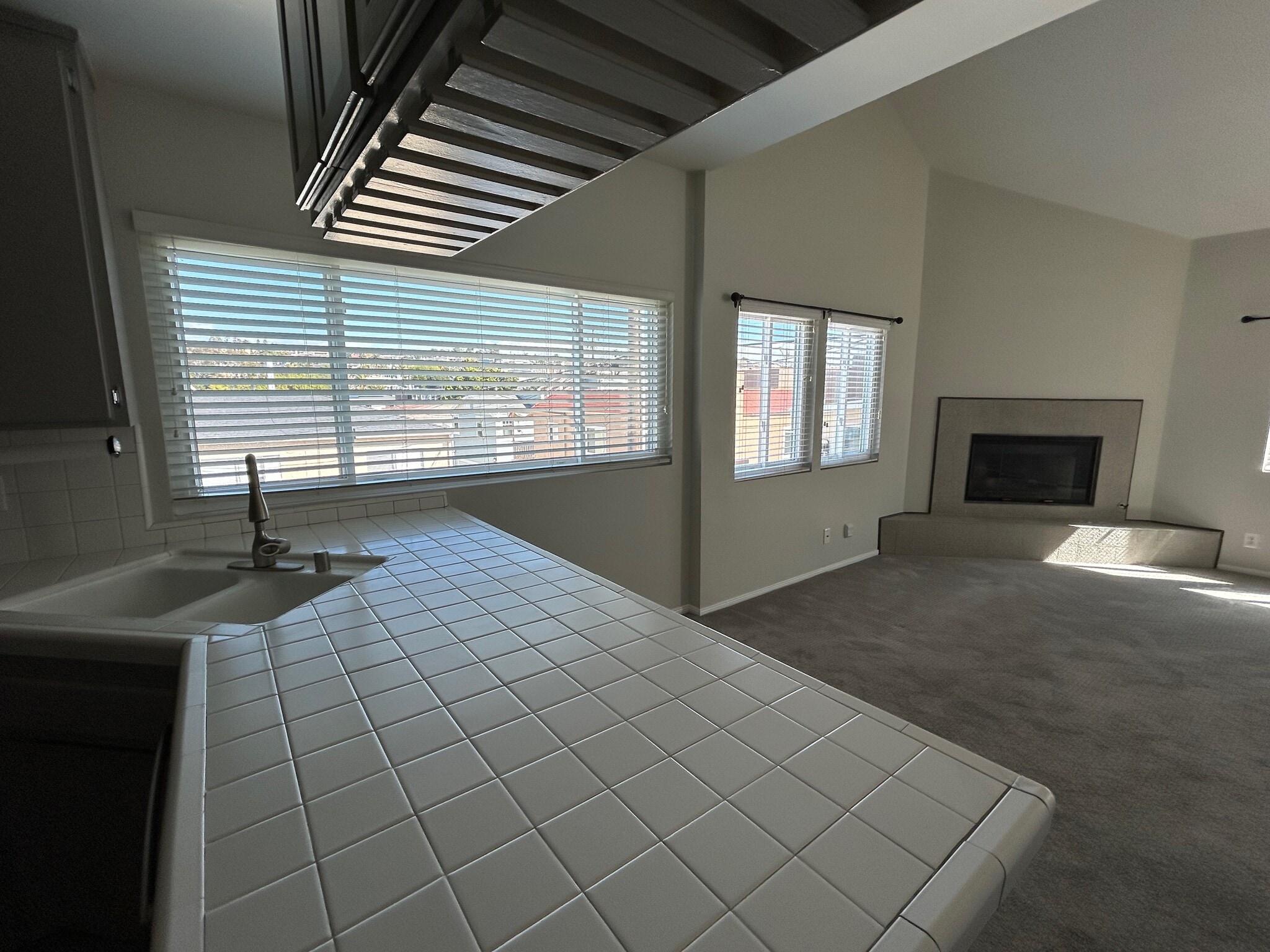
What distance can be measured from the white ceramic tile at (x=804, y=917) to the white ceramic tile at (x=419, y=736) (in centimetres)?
44

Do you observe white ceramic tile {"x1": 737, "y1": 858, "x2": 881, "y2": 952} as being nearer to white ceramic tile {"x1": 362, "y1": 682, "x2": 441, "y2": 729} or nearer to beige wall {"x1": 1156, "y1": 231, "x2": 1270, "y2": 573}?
white ceramic tile {"x1": 362, "y1": 682, "x2": 441, "y2": 729}

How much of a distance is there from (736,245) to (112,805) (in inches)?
135

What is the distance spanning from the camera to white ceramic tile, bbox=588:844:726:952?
0.47 meters

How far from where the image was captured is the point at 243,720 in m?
0.79

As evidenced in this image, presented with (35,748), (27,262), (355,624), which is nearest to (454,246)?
(355,624)

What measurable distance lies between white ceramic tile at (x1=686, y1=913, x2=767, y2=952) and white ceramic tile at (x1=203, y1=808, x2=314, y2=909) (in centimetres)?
Result: 41

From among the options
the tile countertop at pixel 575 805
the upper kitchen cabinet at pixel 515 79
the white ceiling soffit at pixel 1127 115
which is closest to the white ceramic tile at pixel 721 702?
the tile countertop at pixel 575 805

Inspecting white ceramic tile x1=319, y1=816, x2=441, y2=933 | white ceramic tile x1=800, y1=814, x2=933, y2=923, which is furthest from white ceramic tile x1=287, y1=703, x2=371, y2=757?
white ceramic tile x1=800, y1=814, x2=933, y2=923

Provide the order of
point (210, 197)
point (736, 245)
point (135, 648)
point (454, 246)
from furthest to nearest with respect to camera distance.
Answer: point (736, 245) < point (210, 197) < point (454, 246) < point (135, 648)

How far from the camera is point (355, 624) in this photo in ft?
3.71

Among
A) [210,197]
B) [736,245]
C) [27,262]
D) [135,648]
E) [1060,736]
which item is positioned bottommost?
[1060,736]

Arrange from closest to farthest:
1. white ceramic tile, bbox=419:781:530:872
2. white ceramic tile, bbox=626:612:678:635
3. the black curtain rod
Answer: white ceramic tile, bbox=419:781:530:872 → white ceramic tile, bbox=626:612:678:635 → the black curtain rod

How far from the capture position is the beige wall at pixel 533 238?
5.57ft

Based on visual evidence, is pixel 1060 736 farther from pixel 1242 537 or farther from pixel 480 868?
pixel 1242 537
